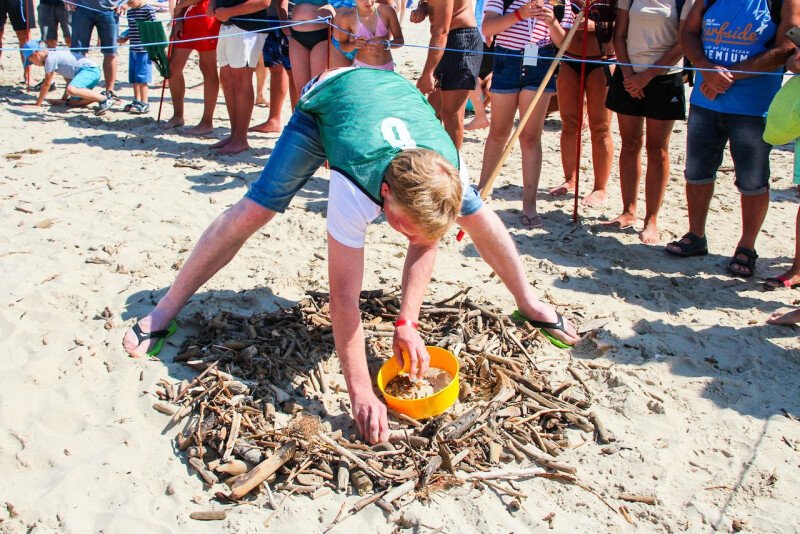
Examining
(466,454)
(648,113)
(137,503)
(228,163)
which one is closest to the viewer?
(137,503)

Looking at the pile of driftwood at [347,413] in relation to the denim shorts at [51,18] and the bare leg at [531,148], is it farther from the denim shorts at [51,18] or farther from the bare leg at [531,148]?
the denim shorts at [51,18]

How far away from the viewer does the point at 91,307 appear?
4250mm

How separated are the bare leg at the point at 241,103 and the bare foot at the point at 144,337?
142 inches

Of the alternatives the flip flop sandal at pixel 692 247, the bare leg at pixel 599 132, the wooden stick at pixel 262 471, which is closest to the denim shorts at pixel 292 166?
the wooden stick at pixel 262 471

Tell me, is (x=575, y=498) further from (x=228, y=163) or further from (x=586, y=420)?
(x=228, y=163)

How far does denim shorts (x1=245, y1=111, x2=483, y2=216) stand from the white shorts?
3.75 meters

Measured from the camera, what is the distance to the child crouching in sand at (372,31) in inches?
238

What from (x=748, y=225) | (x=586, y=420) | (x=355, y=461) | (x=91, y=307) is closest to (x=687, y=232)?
(x=748, y=225)

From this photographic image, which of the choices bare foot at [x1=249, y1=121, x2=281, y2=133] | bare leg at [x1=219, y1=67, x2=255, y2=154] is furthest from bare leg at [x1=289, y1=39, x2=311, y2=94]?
bare foot at [x1=249, y1=121, x2=281, y2=133]

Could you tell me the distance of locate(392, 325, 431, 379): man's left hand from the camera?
325 cm

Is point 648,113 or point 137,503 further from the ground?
point 648,113

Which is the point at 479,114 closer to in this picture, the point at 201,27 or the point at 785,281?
the point at 201,27

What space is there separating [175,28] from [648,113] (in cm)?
513

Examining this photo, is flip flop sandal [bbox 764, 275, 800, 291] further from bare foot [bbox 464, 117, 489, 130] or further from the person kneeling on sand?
bare foot [bbox 464, 117, 489, 130]
